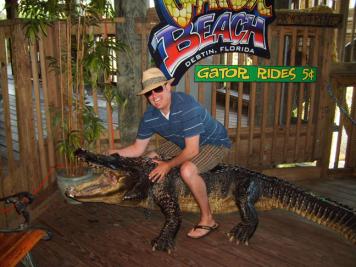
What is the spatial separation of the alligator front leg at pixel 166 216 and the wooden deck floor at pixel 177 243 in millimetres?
85

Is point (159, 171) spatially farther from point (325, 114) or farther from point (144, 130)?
point (325, 114)

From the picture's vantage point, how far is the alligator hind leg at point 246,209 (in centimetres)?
304

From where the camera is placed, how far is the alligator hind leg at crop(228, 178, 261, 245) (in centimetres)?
304

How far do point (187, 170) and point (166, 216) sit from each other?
48cm

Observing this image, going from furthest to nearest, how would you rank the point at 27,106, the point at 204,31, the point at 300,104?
the point at 300,104 < the point at 204,31 < the point at 27,106

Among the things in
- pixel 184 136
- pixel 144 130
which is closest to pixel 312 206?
pixel 184 136

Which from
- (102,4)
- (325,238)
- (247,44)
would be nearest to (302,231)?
(325,238)

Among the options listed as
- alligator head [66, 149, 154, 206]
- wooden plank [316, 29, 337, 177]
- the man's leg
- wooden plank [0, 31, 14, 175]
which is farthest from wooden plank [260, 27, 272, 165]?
wooden plank [0, 31, 14, 175]

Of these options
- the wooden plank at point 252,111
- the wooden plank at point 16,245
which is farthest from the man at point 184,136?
the wooden plank at point 252,111

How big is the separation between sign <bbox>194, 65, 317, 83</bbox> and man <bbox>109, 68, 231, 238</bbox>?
122 cm

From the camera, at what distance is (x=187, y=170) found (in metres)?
2.96

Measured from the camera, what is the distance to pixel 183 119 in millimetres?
2883

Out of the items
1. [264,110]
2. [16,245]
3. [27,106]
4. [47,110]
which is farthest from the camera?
[264,110]

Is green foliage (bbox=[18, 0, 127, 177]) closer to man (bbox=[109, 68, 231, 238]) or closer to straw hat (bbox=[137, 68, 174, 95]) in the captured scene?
man (bbox=[109, 68, 231, 238])
